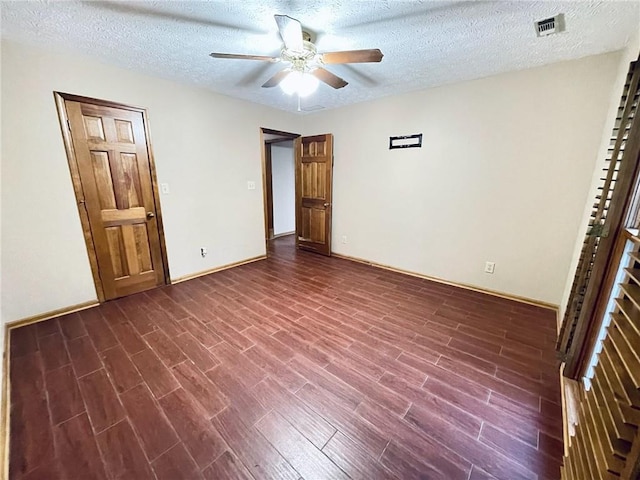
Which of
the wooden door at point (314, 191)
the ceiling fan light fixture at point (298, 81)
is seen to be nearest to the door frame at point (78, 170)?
the ceiling fan light fixture at point (298, 81)

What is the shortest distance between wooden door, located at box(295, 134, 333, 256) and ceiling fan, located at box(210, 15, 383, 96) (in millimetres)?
1847

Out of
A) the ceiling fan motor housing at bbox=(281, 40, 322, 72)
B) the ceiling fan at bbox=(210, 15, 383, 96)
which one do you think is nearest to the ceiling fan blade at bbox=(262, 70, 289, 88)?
the ceiling fan at bbox=(210, 15, 383, 96)

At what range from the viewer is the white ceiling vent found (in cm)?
168

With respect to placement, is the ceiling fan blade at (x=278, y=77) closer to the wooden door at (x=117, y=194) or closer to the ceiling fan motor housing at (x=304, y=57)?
the ceiling fan motor housing at (x=304, y=57)

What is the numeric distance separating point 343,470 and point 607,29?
126 inches

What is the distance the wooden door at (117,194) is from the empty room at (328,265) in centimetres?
2

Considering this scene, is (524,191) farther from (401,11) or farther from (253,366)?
(253,366)

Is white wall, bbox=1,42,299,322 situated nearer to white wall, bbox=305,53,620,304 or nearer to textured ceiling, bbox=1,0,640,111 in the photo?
textured ceiling, bbox=1,0,640,111

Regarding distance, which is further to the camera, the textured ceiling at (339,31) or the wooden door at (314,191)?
the wooden door at (314,191)

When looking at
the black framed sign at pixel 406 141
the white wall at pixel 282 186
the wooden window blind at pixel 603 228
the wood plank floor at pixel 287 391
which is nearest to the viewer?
the wood plank floor at pixel 287 391

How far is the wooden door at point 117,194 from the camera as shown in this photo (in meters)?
2.45

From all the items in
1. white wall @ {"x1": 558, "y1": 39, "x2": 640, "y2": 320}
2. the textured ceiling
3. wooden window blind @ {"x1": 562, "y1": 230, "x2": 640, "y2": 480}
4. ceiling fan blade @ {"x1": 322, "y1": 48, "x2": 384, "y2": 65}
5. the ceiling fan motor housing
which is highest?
the textured ceiling

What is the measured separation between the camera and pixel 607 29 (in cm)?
178

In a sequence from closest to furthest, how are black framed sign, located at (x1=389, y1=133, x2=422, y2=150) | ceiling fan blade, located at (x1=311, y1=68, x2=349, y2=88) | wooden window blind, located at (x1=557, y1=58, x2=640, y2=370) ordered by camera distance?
wooden window blind, located at (x1=557, y1=58, x2=640, y2=370) → ceiling fan blade, located at (x1=311, y1=68, x2=349, y2=88) → black framed sign, located at (x1=389, y1=133, x2=422, y2=150)
